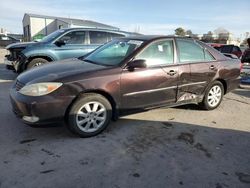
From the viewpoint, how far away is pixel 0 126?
4414mm

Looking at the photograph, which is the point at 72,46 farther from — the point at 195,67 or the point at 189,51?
the point at 195,67

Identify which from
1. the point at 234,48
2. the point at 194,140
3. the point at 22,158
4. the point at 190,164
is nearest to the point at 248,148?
the point at 194,140

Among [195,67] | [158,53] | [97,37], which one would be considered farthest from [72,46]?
[195,67]

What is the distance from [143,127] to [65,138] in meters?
1.36

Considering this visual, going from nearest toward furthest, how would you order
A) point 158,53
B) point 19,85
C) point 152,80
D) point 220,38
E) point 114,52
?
point 19,85
point 152,80
point 158,53
point 114,52
point 220,38

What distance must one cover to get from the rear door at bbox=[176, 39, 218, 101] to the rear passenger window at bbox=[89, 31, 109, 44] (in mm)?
4224

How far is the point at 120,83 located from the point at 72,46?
462cm

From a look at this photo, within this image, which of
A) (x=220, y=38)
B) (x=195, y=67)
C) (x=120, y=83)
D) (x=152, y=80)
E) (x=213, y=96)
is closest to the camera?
(x=120, y=83)

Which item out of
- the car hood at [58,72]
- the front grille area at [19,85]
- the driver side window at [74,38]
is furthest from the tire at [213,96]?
the driver side window at [74,38]

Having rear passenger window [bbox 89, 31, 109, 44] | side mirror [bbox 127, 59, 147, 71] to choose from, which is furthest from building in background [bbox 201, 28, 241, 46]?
side mirror [bbox 127, 59, 147, 71]

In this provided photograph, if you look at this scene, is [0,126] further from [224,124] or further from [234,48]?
[234,48]

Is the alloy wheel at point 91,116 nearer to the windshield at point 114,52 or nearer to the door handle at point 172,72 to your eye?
the windshield at point 114,52

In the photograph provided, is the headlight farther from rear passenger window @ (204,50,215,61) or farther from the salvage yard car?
rear passenger window @ (204,50,215,61)

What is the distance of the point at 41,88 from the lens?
3785 mm
